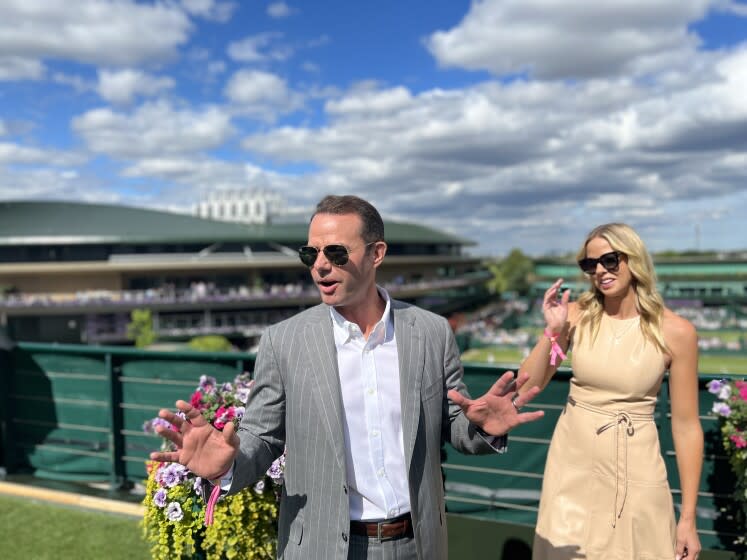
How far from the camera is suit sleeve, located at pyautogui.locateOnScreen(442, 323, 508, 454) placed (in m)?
2.46

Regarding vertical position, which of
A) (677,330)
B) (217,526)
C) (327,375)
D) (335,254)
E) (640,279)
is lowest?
(217,526)

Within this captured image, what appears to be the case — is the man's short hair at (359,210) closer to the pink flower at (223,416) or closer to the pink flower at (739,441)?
the pink flower at (223,416)

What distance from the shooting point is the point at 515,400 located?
8.05 ft

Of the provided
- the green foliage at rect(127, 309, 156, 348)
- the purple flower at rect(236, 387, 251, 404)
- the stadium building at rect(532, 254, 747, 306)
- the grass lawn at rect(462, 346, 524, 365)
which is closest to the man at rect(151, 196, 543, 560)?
the purple flower at rect(236, 387, 251, 404)

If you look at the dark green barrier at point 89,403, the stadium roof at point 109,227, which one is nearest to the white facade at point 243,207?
the stadium roof at point 109,227

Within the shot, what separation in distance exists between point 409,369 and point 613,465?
1250mm

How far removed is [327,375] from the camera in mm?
2443

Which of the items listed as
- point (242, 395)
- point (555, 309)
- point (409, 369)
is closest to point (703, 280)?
point (555, 309)

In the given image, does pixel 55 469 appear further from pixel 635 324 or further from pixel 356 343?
pixel 635 324

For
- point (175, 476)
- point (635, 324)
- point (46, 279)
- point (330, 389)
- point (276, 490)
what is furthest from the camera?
point (46, 279)

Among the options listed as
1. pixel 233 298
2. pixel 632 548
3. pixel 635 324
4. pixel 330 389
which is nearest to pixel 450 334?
pixel 330 389

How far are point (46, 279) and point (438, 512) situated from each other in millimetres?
54664

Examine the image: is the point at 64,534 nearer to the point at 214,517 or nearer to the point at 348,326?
the point at 214,517

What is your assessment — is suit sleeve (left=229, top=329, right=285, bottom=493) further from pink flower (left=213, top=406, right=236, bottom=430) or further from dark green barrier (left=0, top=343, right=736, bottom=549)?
dark green barrier (left=0, top=343, right=736, bottom=549)
